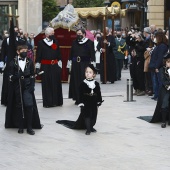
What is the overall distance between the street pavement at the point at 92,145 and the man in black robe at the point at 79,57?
1.50 meters

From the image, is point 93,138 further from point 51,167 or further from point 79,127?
point 51,167

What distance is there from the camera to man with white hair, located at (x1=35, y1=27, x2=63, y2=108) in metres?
17.0

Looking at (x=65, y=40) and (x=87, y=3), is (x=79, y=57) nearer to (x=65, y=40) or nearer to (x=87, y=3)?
(x=65, y=40)

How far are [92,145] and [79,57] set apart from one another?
576 centimetres

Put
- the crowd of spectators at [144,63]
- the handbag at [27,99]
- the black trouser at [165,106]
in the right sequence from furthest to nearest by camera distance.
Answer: the crowd of spectators at [144,63] → the black trouser at [165,106] → the handbag at [27,99]

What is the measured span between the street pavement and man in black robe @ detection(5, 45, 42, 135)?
9.4 inches

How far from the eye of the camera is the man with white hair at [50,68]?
1697 cm

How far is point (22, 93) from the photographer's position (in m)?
13.1

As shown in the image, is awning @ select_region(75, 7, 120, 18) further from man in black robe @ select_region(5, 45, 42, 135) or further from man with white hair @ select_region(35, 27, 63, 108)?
man in black robe @ select_region(5, 45, 42, 135)

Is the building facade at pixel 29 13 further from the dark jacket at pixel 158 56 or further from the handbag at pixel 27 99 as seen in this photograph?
the handbag at pixel 27 99

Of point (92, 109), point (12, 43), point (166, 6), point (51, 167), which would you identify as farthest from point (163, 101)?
point (166, 6)

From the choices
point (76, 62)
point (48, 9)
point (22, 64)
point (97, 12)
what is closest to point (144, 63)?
point (76, 62)

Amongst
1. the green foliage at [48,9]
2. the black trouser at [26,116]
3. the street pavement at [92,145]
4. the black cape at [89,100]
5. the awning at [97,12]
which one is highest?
the green foliage at [48,9]

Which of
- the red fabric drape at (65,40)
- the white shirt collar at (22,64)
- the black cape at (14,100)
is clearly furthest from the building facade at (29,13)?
the white shirt collar at (22,64)
